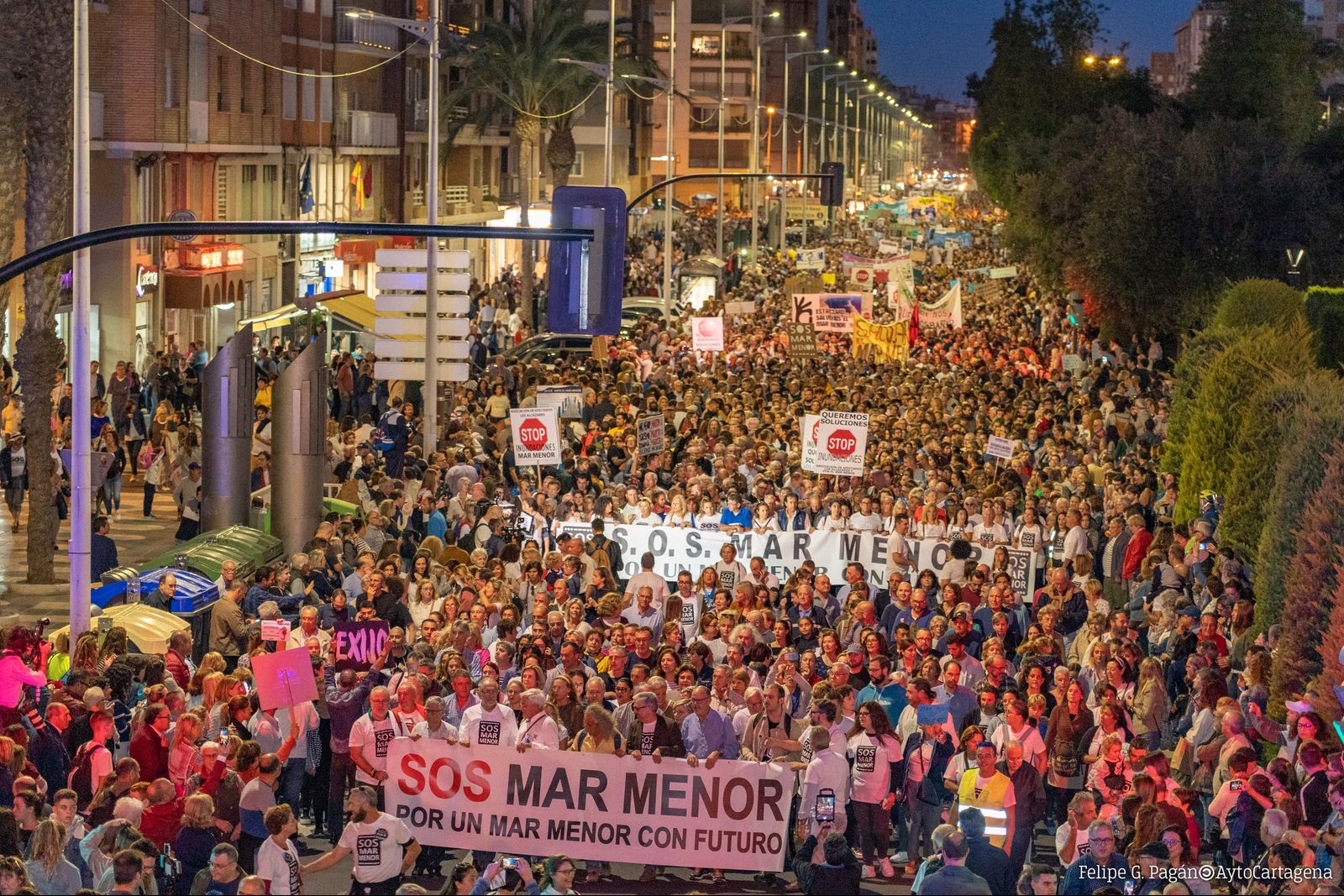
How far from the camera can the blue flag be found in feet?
167

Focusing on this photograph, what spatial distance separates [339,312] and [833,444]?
887 inches

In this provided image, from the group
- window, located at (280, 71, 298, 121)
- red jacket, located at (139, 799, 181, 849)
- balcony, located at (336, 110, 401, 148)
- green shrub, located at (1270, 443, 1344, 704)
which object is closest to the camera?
red jacket, located at (139, 799, 181, 849)

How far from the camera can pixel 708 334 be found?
120ft

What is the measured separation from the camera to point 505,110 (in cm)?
7400

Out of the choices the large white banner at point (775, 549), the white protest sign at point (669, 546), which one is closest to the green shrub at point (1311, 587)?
the large white banner at point (775, 549)

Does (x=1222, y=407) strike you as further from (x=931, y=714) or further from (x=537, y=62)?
(x=537, y=62)

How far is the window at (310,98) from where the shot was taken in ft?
170

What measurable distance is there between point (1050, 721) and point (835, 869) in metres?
3.15

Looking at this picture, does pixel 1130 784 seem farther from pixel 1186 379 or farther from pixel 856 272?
pixel 856 272

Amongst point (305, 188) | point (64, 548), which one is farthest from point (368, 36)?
point (64, 548)

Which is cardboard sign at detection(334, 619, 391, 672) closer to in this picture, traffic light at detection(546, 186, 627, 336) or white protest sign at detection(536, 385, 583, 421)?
traffic light at detection(546, 186, 627, 336)

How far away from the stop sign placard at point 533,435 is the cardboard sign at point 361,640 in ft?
24.6

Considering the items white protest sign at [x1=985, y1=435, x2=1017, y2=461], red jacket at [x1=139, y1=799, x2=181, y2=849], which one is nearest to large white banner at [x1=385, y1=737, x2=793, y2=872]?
red jacket at [x1=139, y1=799, x2=181, y2=849]

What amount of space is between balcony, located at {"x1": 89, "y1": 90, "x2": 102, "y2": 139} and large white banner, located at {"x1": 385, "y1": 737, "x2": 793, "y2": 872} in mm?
28800
